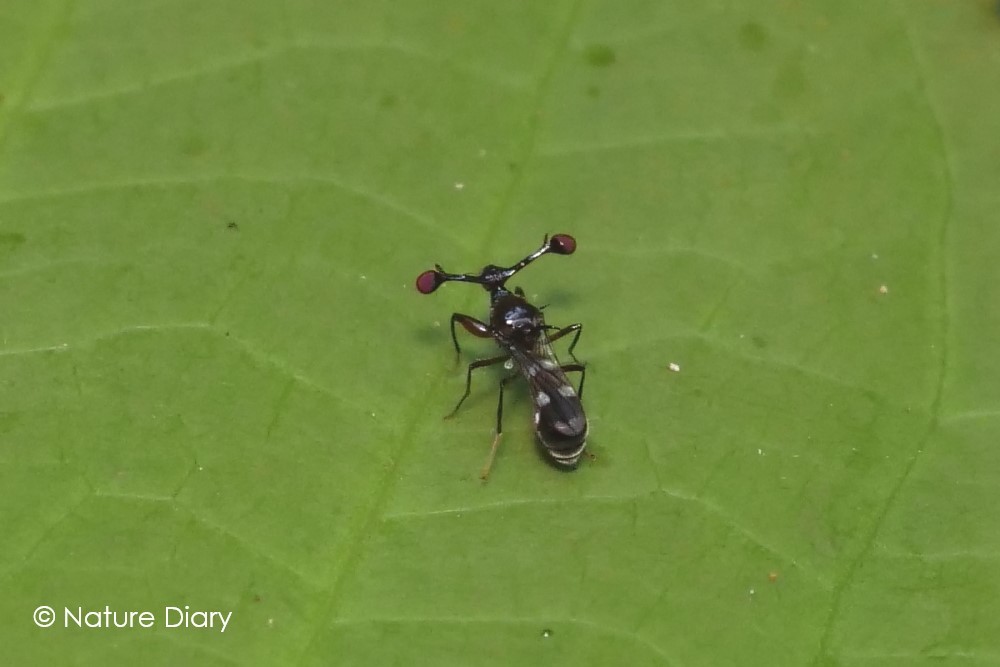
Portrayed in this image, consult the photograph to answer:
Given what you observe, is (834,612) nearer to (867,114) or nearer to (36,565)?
(867,114)

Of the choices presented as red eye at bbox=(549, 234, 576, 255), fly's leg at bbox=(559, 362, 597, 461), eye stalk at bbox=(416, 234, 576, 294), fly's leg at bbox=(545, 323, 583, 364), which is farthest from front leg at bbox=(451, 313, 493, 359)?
red eye at bbox=(549, 234, 576, 255)

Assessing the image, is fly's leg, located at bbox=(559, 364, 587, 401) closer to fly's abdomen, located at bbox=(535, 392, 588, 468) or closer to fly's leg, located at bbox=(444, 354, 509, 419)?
fly's abdomen, located at bbox=(535, 392, 588, 468)

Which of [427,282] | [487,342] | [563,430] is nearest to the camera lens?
[563,430]

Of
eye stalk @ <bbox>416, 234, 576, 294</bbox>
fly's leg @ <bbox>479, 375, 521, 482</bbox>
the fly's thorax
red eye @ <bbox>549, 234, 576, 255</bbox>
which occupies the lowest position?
fly's leg @ <bbox>479, 375, 521, 482</bbox>

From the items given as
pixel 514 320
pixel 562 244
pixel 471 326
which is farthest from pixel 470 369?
pixel 562 244

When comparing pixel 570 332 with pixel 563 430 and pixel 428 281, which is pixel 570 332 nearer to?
pixel 563 430

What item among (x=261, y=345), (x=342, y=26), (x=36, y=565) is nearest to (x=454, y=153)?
(x=342, y=26)
